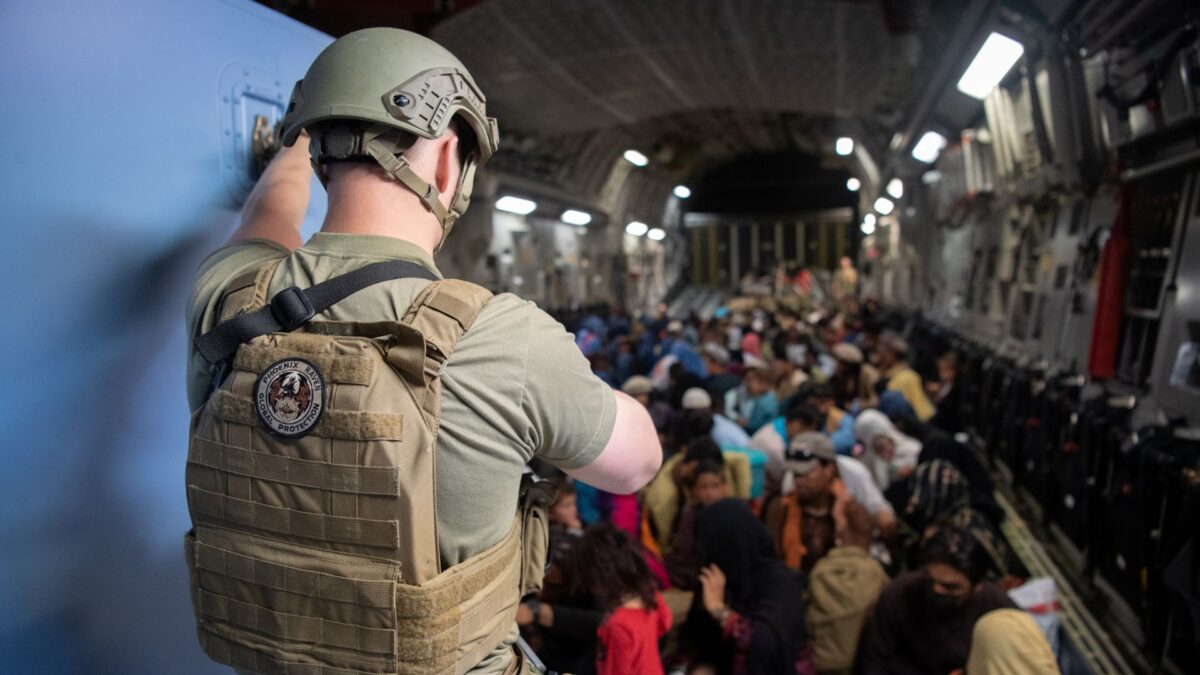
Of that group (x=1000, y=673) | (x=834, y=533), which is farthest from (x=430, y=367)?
(x=834, y=533)

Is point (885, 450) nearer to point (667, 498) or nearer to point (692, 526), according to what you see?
point (667, 498)

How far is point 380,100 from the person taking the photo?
1448 mm

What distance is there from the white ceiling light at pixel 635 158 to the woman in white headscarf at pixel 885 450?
16.2 meters


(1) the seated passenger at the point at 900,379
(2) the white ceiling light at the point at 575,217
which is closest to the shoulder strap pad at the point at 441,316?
(1) the seated passenger at the point at 900,379

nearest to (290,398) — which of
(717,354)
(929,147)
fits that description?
(717,354)

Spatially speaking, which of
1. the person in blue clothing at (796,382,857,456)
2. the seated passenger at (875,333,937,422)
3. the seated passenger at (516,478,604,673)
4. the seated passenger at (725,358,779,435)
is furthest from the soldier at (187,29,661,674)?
the seated passenger at (875,333,937,422)

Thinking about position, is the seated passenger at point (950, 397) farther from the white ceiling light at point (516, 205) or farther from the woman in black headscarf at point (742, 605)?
the white ceiling light at point (516, 205)

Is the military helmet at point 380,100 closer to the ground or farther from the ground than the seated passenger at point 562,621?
farther from the ground

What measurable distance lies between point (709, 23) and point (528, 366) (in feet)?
32.8

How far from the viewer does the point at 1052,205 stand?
784 cm

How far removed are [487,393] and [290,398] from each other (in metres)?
0.32

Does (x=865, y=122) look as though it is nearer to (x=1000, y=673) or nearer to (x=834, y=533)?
(x=834, y=533)

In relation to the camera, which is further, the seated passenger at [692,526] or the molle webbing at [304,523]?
the seated passenger at [692,526]

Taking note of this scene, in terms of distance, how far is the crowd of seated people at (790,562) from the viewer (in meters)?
3.31
